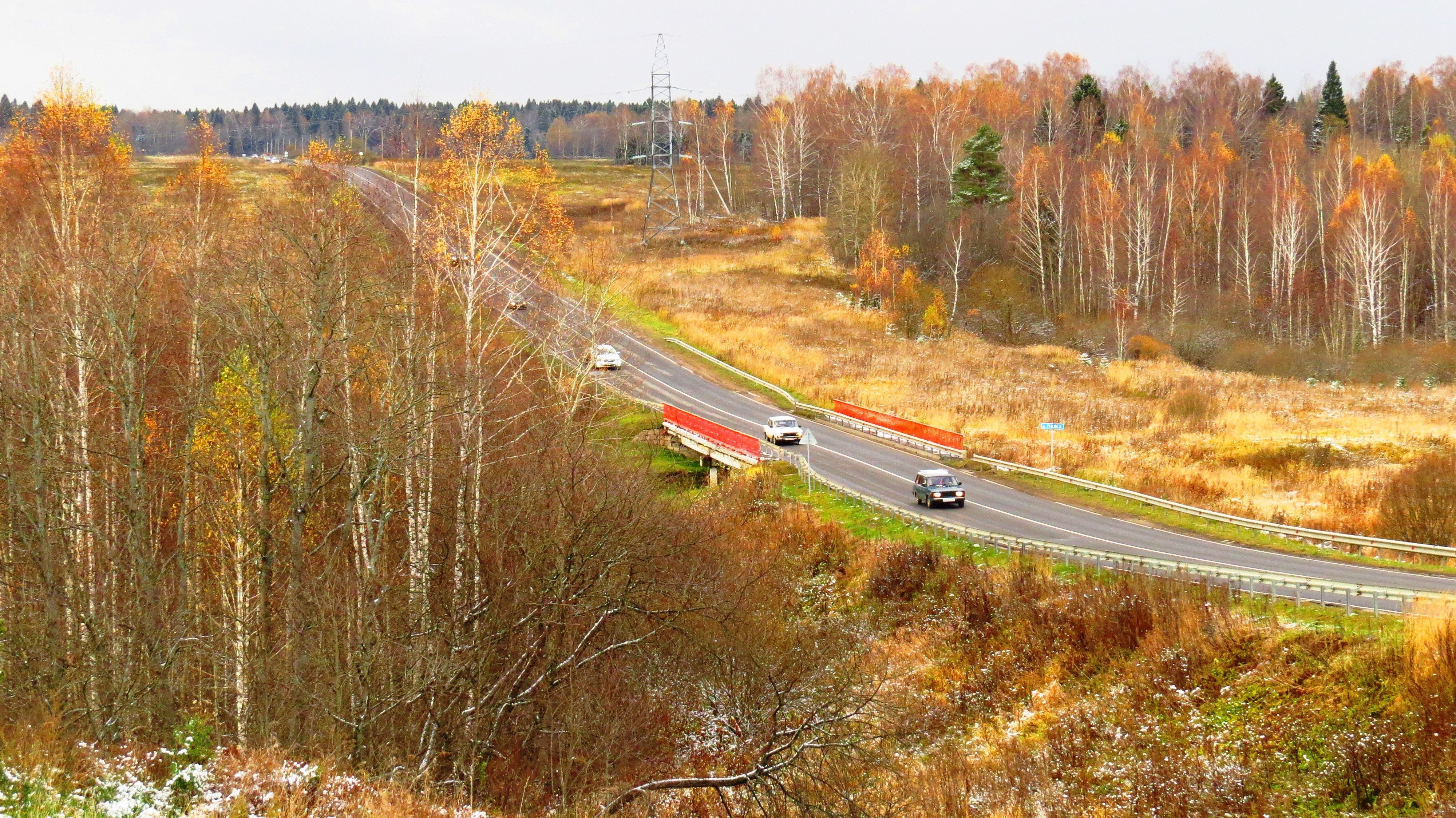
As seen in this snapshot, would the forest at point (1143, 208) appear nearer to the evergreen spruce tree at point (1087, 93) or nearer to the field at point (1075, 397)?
the evergreen spruce tree at point (1087, 93)

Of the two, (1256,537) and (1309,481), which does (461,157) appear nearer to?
(1256,537)

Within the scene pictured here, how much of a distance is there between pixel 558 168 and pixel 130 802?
420 feet

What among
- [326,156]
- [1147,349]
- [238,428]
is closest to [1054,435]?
[1147,349]

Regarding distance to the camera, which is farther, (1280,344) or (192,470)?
(1280,344)

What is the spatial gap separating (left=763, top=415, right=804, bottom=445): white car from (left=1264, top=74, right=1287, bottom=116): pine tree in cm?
8897

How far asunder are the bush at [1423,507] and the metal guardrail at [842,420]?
14.5m

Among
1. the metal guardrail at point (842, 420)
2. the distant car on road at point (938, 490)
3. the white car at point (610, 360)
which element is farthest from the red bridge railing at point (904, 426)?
the white car at point (610, 360)

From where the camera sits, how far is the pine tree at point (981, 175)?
79.3 m

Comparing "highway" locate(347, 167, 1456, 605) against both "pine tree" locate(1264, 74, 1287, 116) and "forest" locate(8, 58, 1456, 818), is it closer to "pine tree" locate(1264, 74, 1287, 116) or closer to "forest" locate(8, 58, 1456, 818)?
"forest" locate(8, 58, 1456, 818)

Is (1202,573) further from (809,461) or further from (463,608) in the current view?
(809,461)

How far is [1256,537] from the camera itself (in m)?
27.2

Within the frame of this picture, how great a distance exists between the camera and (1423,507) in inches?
1066

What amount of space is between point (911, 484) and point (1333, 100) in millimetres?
88368

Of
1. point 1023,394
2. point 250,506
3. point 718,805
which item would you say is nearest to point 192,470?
point 250,506
